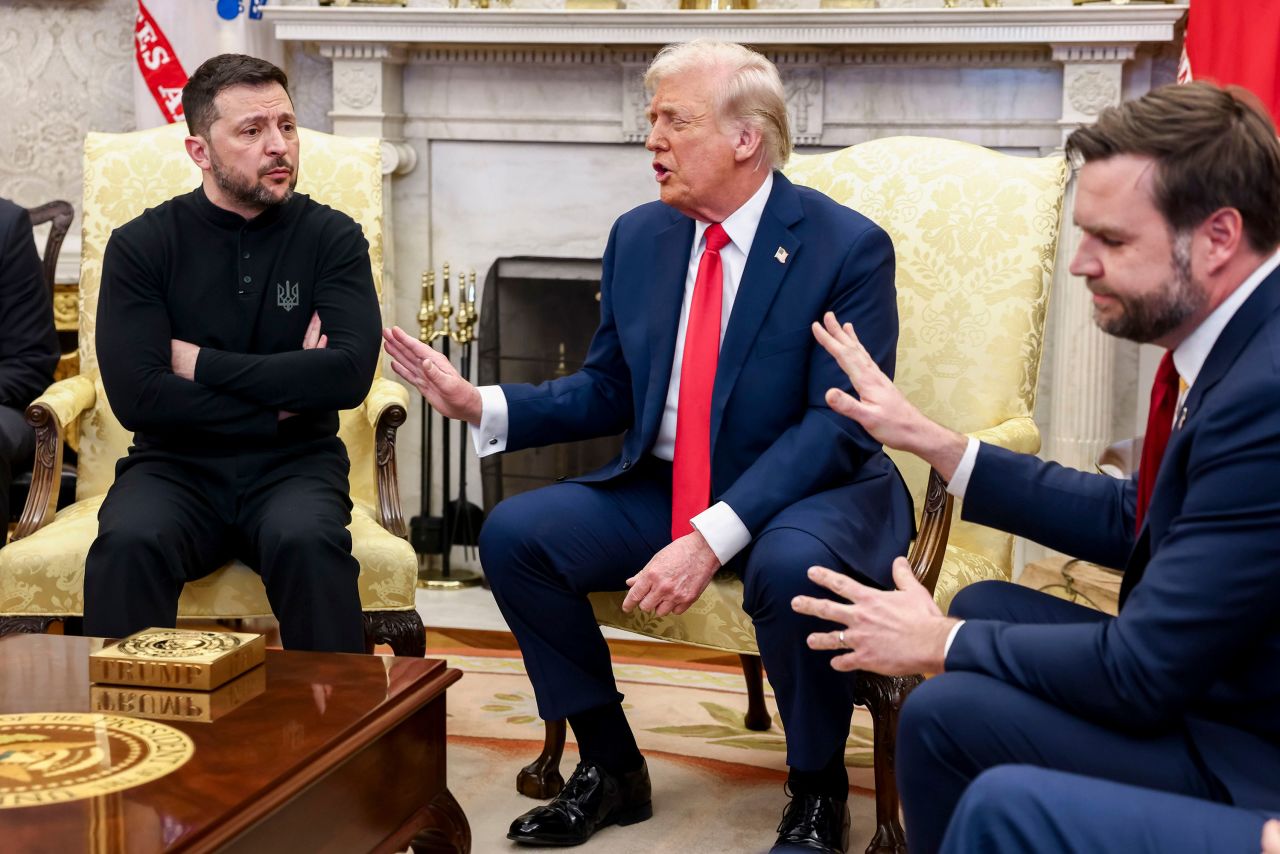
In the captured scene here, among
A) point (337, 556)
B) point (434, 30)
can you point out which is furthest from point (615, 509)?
A: point (434, 30)

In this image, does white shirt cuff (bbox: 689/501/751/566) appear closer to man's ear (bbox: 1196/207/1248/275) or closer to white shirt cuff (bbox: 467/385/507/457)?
white shirt cuff (bbox: 467/385/507/457)

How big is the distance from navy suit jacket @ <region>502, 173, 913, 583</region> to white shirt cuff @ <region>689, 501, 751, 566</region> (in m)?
0.02

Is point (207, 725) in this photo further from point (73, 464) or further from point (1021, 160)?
point (73, 464)

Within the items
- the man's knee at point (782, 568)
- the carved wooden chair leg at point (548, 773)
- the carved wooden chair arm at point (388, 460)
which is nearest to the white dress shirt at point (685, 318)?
the carved wooden chair arm at point (388, 460)

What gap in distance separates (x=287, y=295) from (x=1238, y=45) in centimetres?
225

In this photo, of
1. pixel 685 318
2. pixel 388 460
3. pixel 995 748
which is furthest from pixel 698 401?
pixel 995 748

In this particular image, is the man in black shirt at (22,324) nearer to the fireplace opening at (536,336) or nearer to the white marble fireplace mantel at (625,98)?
the white marble fireplace mantel at (625,98)

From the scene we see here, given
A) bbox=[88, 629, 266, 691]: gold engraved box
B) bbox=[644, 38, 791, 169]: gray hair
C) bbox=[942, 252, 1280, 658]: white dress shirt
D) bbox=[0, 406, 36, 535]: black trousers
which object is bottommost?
bbox=[88, 629, 266, 691]: gold engraved box

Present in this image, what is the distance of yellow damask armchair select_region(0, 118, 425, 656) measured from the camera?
2.59 m

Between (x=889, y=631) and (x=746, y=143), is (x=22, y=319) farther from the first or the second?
(x=889, y=631)

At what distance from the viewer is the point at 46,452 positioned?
9.20 ft

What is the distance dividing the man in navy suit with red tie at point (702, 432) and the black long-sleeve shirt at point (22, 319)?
1029 mm

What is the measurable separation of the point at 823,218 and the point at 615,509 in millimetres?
633

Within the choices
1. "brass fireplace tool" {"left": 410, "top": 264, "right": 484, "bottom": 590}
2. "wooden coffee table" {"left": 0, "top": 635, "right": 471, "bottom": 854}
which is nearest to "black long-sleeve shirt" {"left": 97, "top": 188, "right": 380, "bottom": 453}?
"wooden coffee table" {"left": 0, "top": 635, "right": 471, "bottom": 854}
